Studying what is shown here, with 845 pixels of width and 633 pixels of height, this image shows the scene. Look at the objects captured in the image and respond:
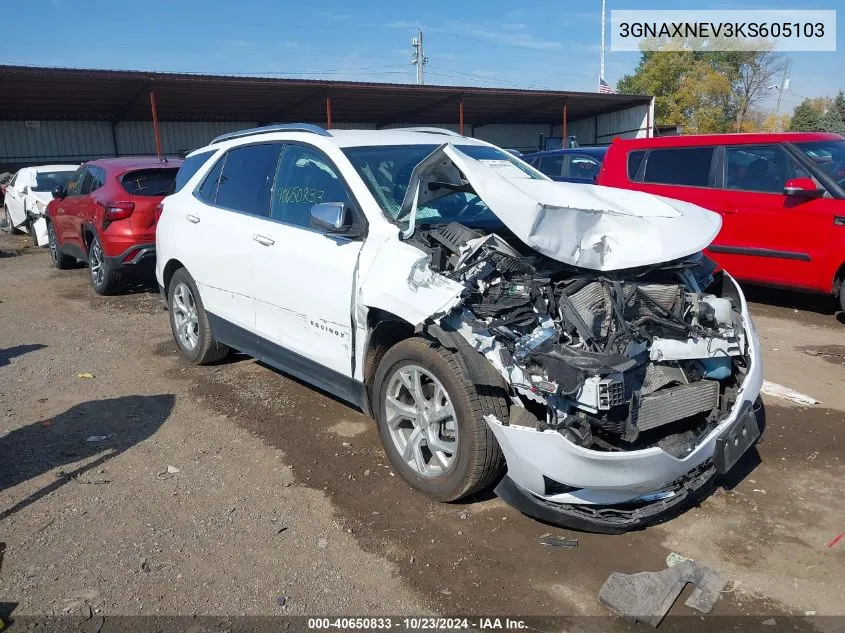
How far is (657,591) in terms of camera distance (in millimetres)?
2787

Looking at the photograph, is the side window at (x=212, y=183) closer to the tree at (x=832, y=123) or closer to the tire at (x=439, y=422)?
the tire at (x=439, y=422)

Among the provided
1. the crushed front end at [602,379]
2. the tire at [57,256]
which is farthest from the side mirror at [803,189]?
the tire at [57,256]

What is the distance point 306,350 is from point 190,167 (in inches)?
99.8

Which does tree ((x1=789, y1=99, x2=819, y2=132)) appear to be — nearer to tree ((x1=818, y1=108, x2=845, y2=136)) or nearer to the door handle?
tree ((x1=818, y1=108, x2=845, y2=136))

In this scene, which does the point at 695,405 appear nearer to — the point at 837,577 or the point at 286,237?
the point at 837,577

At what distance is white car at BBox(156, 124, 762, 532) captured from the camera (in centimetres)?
292

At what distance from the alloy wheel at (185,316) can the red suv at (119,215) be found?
7.67ft

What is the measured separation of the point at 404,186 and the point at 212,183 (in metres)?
1.96

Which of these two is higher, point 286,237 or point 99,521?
point 286,237

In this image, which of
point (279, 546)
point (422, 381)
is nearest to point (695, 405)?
point (422, 381)

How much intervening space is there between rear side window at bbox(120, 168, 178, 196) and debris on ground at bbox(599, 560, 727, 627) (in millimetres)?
7304

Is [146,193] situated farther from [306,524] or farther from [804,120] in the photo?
[804,120]

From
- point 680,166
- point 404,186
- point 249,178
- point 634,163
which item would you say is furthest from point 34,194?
point 404,186

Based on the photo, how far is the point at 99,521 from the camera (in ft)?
11.4
